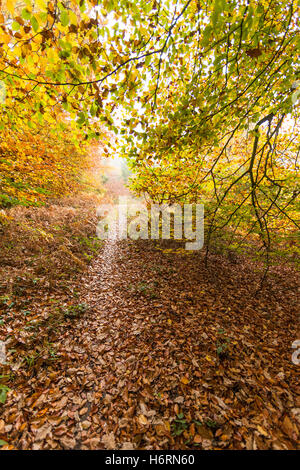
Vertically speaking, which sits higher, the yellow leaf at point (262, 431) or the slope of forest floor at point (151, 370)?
the slope of forest floor at point (151, 370)

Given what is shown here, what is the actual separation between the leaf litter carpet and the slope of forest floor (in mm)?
15

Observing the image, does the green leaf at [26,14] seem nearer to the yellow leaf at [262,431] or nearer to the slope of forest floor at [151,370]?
the slope of forest floor at [151,370]

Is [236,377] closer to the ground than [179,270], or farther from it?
closer to the ground

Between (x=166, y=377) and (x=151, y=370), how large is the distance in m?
0.29

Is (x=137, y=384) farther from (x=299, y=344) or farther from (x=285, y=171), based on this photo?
(x=285, y=171)

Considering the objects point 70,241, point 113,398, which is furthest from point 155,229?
point 113,398

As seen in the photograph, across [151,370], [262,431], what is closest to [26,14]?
[151,370]

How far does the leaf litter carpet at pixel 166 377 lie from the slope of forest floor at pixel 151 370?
15 millimetres

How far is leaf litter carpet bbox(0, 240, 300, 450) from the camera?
2.53 m

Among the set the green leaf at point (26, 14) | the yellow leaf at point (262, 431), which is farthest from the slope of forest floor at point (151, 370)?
the green leaf at point (26, 14)

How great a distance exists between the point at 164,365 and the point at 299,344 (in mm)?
3018

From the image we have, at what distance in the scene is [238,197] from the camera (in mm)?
6441

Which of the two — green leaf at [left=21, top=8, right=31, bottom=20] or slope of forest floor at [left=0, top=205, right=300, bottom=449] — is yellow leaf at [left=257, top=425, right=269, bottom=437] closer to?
slope of forest floor at [left=0, top=205, right=300, bottom=449]

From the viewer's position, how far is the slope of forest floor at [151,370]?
8.34 feet
